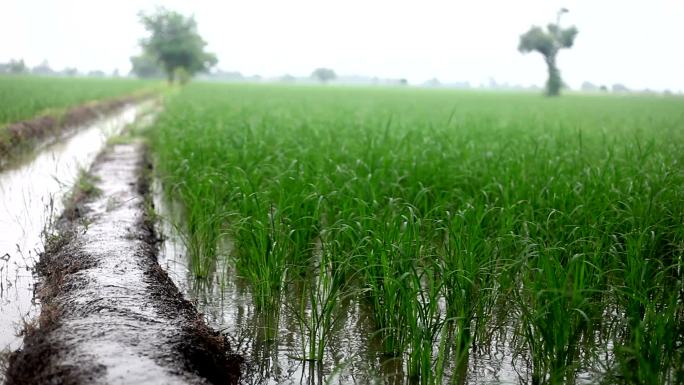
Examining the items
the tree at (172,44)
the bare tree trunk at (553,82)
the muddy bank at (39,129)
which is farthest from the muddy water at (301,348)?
the tree at (172,44)

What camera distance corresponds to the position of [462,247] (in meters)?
3.76

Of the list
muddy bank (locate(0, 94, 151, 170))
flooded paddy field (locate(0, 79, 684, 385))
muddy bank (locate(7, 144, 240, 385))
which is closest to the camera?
muddy bank (locate(7, 144, 240, 385))

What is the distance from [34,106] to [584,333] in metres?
14.2

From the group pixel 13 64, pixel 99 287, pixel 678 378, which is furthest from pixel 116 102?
pixel 678 378

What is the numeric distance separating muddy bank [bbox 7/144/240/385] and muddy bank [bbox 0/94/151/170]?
6.12 meters

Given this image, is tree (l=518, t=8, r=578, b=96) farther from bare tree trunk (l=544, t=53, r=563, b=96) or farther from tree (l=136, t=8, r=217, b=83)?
tree (l=136, t=8, r=217, b=83)

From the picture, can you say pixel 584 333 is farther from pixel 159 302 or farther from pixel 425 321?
pixel 159 302

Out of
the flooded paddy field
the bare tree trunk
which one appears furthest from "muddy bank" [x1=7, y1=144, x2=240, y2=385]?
the bare tree trunk

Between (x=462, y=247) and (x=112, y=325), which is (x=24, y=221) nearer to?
(x=112, y=325)

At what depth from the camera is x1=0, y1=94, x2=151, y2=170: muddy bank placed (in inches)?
413

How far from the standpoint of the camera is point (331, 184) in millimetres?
5430

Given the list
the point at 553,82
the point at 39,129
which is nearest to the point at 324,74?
the point at 553,82

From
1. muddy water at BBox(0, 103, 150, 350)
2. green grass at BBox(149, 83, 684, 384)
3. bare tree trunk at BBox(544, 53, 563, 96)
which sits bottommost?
muddy water at BBox(0, 103, 150, 350)

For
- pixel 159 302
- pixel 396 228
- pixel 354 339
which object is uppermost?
pixel 396 228
